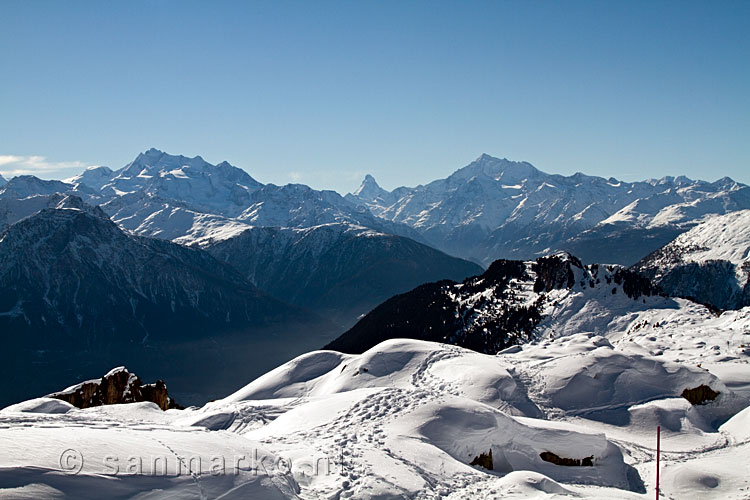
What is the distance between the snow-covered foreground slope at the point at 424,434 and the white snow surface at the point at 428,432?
0.09m

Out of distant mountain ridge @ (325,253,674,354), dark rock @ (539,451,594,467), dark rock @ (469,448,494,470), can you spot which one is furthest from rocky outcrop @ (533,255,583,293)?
dark rock @ (469,448,494,470)

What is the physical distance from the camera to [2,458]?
17297 mm

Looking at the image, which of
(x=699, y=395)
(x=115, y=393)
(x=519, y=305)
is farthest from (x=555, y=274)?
(x=115, y=393)

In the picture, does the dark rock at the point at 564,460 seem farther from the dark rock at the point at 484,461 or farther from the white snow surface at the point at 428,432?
the dark rock at the point at 484,461

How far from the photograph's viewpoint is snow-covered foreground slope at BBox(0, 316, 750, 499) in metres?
19.9

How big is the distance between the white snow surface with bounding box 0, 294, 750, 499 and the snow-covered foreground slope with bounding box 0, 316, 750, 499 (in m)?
0.09

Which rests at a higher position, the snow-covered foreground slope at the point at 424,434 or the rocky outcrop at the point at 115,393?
the snow-covered foreground slope at the point at 424,434

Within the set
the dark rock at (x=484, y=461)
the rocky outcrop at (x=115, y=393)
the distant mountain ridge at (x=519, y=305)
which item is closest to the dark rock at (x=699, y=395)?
the dark rock at (x=484, y=461)

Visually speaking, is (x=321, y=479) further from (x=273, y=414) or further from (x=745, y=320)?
(x=745, y=320)

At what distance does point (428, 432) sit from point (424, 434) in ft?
0.99

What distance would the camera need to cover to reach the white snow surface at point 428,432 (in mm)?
20000

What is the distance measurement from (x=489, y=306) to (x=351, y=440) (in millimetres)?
86918

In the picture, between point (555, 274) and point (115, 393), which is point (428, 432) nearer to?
point (115, 393)

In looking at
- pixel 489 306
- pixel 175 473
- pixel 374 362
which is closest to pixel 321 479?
pixel 175 473
